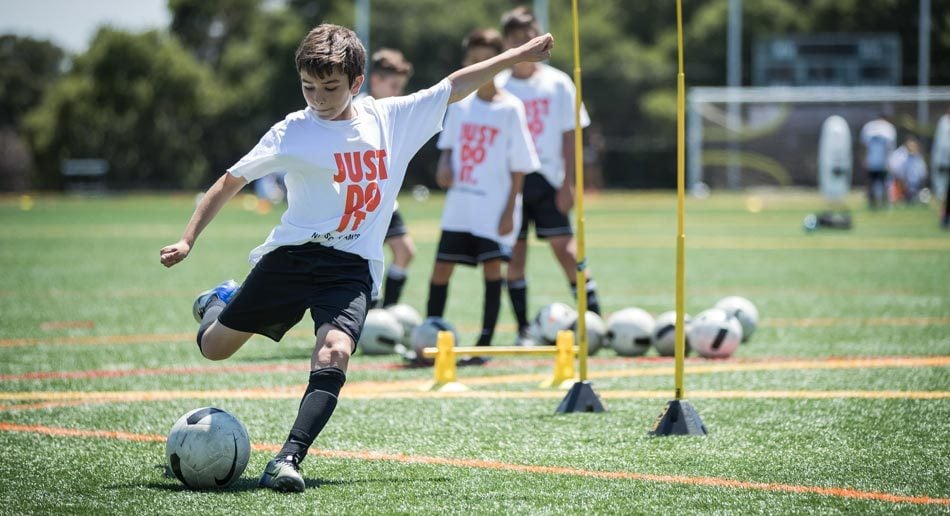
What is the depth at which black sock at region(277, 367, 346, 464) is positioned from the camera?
4934 millimetres

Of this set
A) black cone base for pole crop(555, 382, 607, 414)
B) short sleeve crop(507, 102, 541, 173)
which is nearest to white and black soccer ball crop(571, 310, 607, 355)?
short sleeve crop(507, 102, 541, 173)

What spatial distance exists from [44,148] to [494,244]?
4671 centimetres

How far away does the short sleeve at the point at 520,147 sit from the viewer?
28.6ft

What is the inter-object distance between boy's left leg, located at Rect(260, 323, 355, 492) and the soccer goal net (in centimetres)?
3471

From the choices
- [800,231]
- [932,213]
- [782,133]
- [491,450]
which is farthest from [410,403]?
[782,133]

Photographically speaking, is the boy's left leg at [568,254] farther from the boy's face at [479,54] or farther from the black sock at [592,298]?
the boy's face at [479,54]

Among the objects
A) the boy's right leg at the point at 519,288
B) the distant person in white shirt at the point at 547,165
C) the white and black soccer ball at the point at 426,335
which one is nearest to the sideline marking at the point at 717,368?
the white and black soccer ball at the point at 426,335

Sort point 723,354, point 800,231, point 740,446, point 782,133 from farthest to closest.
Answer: point 782,133 → point 800,231 → point 723,354 → point 740,446

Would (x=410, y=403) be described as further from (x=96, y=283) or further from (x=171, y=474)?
(x=96, y=283)

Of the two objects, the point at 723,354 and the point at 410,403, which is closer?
the point at 410,403

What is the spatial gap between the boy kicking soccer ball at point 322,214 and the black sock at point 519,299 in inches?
162

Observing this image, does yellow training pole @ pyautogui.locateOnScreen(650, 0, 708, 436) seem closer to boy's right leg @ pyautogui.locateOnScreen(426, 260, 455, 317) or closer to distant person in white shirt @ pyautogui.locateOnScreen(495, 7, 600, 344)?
boy's right leg @ pyautogui.locateOnScreen(426, 260, 455, 317)

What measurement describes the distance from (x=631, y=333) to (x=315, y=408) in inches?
170

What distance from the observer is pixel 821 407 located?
6.80 m
